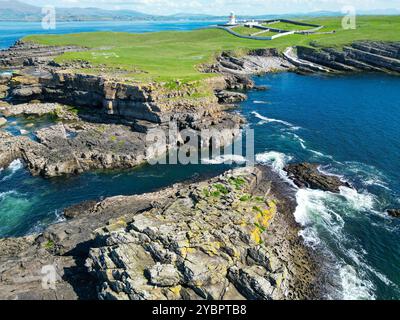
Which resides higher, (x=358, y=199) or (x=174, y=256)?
(x=174, y=256)

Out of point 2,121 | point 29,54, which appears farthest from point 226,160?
point 29,54

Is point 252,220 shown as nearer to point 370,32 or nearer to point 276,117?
point 276,117

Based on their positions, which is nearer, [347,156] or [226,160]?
[226,160]

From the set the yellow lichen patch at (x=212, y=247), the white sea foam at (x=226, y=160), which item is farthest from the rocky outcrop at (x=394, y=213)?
the yellow lichen patch at (x=212, y=247)

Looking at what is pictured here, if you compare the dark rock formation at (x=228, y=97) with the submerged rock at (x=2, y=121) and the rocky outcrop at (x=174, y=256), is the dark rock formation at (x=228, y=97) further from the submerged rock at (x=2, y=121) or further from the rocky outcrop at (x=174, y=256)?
the rocky outcrop at (x=174, y=256)

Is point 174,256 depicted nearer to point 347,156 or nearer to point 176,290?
point 176,290

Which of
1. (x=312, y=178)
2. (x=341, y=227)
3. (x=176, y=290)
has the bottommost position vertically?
(x=341, y=227)
